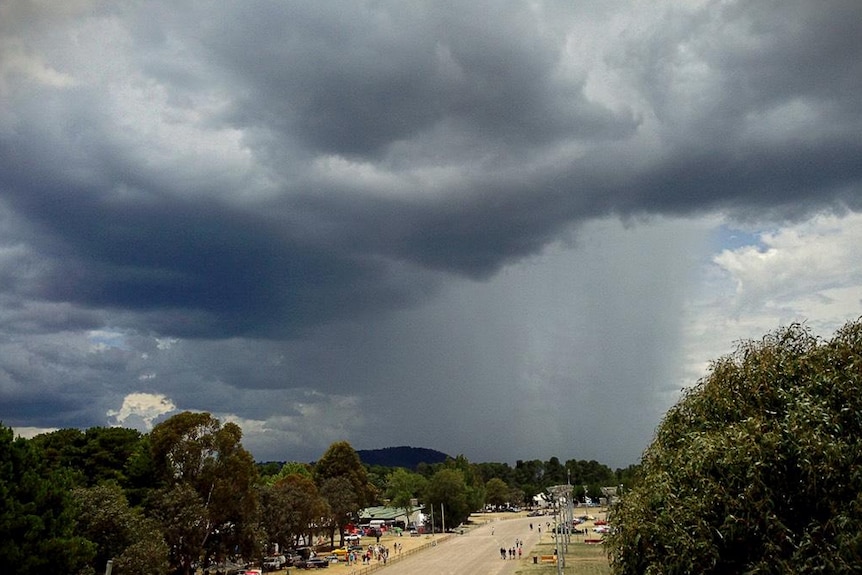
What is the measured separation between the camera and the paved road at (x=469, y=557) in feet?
268

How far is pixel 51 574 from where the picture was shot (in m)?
40.3

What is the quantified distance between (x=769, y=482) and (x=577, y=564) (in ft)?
218

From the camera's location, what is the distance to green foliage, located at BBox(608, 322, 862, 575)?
824 inches

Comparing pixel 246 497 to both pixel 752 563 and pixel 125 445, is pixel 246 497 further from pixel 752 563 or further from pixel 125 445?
pixel 752 563

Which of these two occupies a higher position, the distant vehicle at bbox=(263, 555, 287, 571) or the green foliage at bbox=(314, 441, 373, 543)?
the green foliage at bbox=(314, 441, 373, 543)

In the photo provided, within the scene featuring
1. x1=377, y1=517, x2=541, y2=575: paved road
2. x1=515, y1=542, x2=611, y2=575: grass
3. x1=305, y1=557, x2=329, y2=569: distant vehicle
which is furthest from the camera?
x1=305, y1=557, x2=329, y2=569: distant vehicle

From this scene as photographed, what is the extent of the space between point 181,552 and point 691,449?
5290 centimetres

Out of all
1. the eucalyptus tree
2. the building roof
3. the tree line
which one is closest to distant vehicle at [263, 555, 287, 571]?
the tree line

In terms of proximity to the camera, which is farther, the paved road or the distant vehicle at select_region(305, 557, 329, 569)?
the distant vehicle at select_region(305, 557, 329, 569)

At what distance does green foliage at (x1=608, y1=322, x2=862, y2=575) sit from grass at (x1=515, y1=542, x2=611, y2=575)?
1707 inches

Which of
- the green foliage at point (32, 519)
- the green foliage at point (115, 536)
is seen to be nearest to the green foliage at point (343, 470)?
the green foliage at point (115, 536)

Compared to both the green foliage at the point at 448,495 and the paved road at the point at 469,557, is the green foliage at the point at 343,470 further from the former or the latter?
the paved road at the point at 469,557

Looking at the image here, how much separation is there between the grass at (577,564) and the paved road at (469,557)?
6.99 ft

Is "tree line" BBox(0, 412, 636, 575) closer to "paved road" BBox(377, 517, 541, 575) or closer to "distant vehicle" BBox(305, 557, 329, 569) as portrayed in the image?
"distant vehicle" BBox(305, 557, 329, 569)
